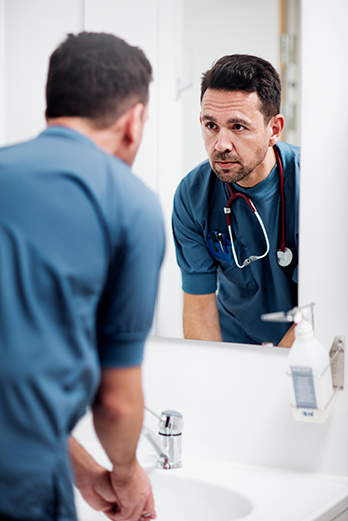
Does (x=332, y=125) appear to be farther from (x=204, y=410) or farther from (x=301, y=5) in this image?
(x=204, y=410)

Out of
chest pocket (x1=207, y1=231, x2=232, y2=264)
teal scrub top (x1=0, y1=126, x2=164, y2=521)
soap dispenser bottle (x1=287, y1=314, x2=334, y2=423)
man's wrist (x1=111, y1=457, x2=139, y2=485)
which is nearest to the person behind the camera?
teal scrub top (x1=0, y1=126, x2=164, y2=521)

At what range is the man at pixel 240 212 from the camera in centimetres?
119

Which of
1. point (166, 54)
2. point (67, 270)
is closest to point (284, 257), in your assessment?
point (166, 54)

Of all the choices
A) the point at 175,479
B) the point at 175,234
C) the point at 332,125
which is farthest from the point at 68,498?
the point at 332,125

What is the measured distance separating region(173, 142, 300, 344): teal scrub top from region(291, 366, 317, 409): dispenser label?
16 cm

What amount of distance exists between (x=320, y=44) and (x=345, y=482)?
36.9 inches

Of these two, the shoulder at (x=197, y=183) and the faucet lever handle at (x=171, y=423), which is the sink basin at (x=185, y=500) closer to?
the faucet lever handle at (x=171, y=423)

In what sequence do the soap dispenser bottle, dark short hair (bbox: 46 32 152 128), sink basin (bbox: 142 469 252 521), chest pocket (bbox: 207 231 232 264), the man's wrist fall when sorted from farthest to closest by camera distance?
1. chest pocket (bbox: 207 231 232 264)
2. sink basin (bbox: 142 469 252 521)
3. the soap dispenser bottle
4. the man's wrist
5. dark short hair (bbox: 46 32 152 128)

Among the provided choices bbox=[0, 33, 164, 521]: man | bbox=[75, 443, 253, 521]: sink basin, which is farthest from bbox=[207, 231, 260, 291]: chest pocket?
bbox=[0, 33, 164, 521]: man

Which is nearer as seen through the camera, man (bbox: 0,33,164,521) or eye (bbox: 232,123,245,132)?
man (bbox: 0,33,164,521)

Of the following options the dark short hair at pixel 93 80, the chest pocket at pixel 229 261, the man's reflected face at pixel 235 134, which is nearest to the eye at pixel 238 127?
the man's reflected face at pixel 235 134

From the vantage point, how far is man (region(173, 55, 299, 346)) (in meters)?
1.19

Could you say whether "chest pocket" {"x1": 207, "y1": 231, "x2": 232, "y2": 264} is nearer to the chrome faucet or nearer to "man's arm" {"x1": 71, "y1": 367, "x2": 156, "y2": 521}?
the chrome faucet

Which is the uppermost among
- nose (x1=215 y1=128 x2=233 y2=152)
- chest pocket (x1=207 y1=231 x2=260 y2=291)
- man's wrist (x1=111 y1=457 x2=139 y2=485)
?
nose (x1=215 y1=128 x2=233 y2=152)
